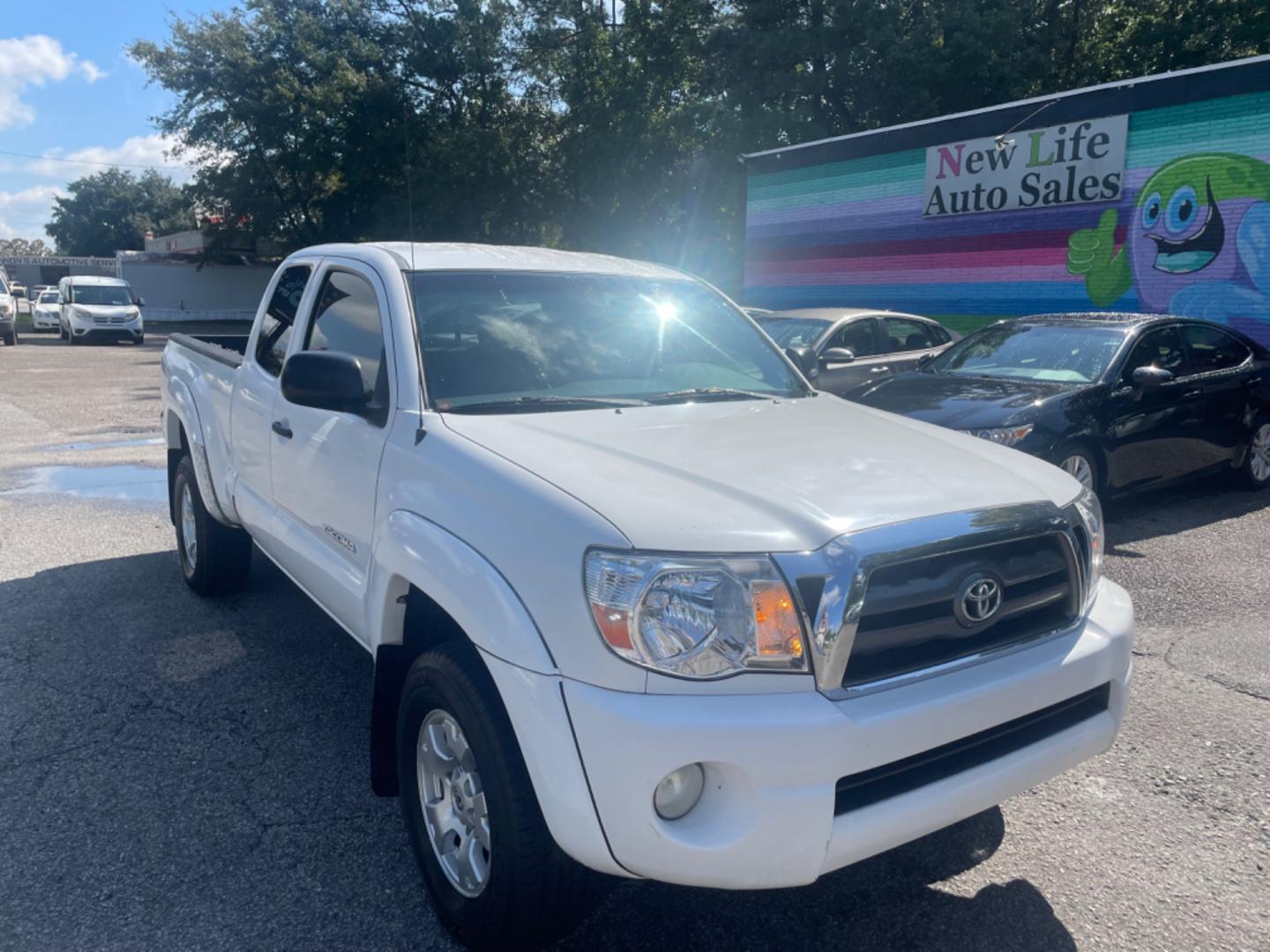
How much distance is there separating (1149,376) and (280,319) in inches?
236

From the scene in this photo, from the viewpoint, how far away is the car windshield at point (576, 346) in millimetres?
3449

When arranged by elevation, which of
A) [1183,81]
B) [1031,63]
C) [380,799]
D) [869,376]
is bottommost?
[380,799]

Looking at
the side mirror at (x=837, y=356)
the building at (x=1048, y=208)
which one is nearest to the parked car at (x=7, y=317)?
the building at (x=1048, y=208)

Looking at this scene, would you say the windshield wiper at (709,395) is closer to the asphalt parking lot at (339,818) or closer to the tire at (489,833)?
the tire at (489,833)

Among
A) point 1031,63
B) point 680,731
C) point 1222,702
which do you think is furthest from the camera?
point 1031,63

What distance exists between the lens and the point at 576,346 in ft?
12.3

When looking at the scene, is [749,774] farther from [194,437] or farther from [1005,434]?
[1005,434]

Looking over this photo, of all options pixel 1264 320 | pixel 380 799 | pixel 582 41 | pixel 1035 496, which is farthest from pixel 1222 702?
pixel 582 41

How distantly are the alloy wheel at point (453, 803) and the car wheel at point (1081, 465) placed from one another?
534 cm

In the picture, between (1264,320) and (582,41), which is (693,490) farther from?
(582,41)

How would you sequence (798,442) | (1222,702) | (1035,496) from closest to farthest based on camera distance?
(1035,496)
(798,442)
(1222,702)

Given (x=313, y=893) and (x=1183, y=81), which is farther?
(x=1183, y=81)

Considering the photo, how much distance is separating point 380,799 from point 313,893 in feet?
1.86

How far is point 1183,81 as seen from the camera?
42.2 ft
